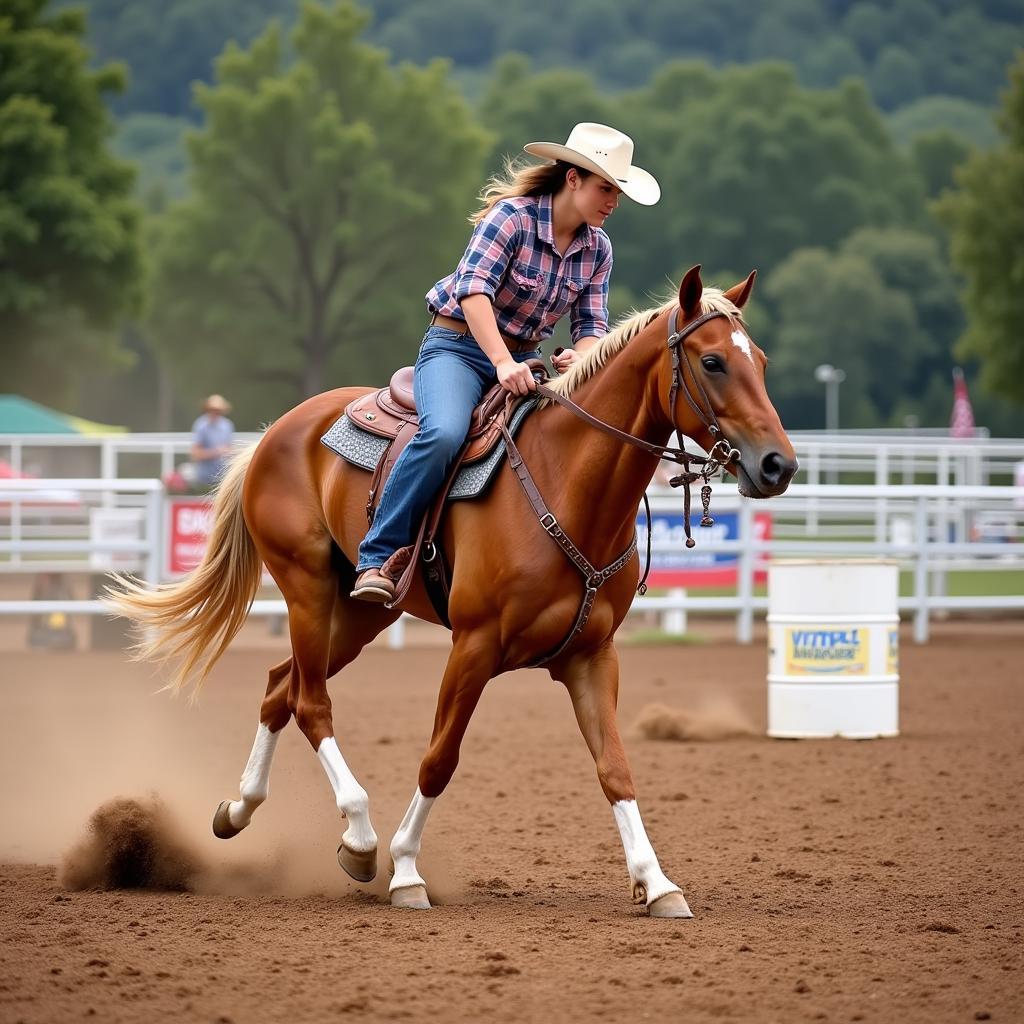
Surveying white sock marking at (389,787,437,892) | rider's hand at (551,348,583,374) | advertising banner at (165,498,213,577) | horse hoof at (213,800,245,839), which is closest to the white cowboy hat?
rider's hand at (551,348,583,374)

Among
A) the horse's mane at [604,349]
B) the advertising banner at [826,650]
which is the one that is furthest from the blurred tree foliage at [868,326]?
the horse's mane at [604,349]

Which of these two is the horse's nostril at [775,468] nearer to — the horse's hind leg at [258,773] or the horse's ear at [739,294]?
the horse's ear at [739,294]

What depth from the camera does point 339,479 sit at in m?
6.47

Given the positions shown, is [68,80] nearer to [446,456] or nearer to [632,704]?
[632,704]

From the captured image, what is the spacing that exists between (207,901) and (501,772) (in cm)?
360

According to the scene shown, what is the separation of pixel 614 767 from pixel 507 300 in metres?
1.74

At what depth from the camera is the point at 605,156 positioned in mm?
6008

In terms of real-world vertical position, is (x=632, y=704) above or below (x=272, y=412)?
below

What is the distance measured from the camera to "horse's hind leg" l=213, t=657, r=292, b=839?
6.52 metres

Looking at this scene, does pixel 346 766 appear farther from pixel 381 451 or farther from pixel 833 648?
pixel 833 648

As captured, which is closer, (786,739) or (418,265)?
(786,739)

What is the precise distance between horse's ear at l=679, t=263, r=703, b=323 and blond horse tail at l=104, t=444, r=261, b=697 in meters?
2.44

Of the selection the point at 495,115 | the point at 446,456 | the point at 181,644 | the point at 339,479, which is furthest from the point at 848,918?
the point at 495,115

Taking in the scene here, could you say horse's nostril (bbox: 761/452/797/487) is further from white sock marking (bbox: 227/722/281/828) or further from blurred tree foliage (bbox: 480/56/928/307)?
blurred tree foliage (bbox: 480/56/928/307)
